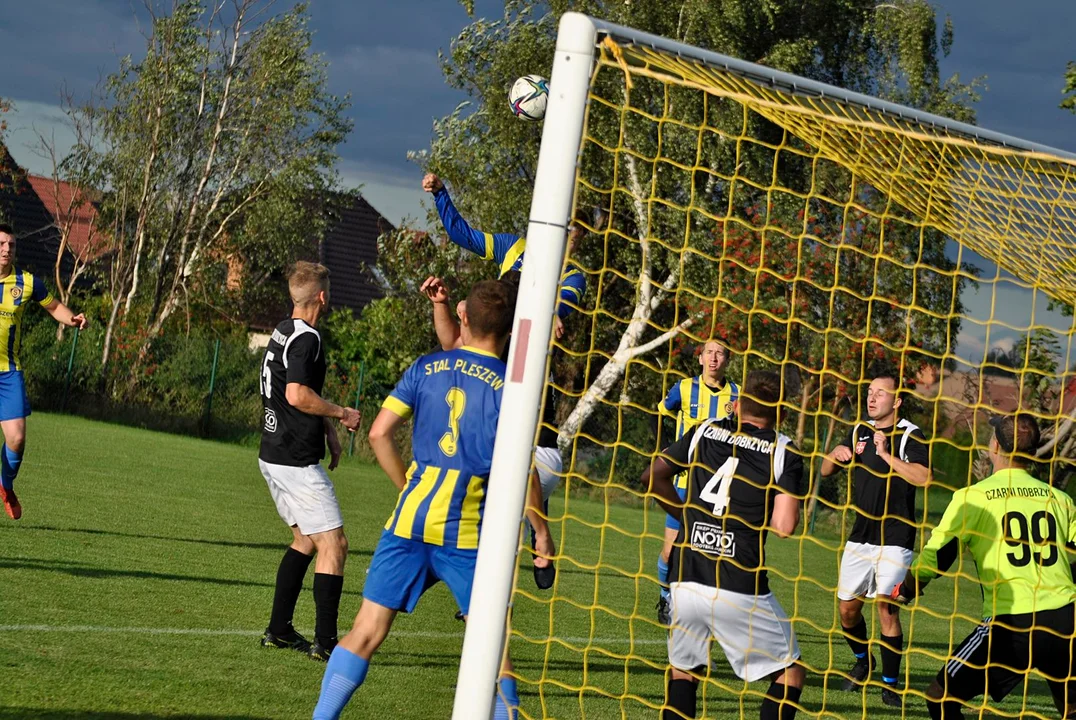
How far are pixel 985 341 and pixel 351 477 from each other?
13419 millimetres

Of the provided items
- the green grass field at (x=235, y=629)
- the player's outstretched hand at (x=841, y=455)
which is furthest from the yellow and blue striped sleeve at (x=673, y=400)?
the player's outstretched hand at (x=841, y=455)

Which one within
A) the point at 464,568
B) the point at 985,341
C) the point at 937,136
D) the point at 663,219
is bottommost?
the point at 464,568

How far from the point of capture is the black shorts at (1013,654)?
4848 mm

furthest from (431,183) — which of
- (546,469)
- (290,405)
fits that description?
(546,469)

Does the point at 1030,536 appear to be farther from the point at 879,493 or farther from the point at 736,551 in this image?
the point at 879,493

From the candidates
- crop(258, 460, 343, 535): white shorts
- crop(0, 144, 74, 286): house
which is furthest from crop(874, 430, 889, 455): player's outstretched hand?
crop(0, 144, 74, 286): house

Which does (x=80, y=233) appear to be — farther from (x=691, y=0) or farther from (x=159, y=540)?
(x=159, y=540)

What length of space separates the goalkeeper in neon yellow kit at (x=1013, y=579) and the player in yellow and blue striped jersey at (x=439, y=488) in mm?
2128

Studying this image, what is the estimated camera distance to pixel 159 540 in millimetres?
8836

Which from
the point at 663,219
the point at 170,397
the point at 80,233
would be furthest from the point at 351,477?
the point at 80,233

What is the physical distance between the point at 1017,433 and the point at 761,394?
1.28 meters

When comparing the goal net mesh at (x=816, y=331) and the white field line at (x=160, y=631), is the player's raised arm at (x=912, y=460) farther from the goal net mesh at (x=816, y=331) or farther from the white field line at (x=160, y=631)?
the white field line at (x=160, y=631)

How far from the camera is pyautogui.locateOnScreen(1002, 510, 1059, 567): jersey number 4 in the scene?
492 centimetres

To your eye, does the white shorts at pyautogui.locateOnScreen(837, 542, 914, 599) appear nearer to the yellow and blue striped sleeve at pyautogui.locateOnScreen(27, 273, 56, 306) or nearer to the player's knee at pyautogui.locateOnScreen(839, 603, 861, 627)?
the player's knee at pyautogui.locateOnScreen(839, 603, 861, 627)
